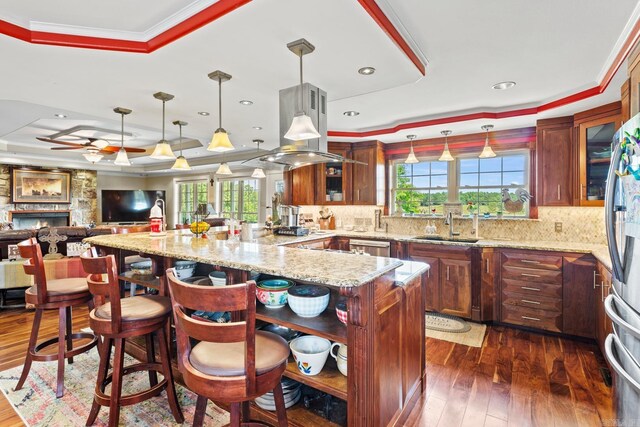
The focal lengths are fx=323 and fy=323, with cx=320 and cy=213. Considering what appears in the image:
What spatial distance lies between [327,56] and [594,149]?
9.42ft

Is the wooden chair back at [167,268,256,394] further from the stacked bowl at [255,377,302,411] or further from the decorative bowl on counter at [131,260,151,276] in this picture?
the decorative bowl on counter at [131,260,151,276]

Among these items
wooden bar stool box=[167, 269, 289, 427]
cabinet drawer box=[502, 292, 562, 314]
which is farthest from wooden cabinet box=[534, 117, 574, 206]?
wooden bar stool box=[167, 269, 289, 427]

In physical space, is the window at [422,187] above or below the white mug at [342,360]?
above

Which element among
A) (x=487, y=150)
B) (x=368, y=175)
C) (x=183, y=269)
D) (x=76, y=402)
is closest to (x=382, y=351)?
(x=183, y=269)

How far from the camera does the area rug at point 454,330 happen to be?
3.22 metres

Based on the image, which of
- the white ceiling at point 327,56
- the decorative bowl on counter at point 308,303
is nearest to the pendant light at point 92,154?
the white ceiling at point 327,56

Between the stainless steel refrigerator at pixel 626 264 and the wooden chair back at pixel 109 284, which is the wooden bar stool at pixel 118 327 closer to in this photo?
the wooden chair back at pixel 109 284

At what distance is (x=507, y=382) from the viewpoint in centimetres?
245

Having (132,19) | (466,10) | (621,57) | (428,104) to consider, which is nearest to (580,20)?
(621,57)

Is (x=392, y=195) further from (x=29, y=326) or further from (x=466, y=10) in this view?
(x=29, y=326)

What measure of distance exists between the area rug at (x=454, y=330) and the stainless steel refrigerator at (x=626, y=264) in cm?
153

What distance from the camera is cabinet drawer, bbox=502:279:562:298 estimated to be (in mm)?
3240

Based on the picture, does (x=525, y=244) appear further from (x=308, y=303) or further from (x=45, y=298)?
(x=45, y=298)

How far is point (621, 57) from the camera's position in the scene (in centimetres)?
219
